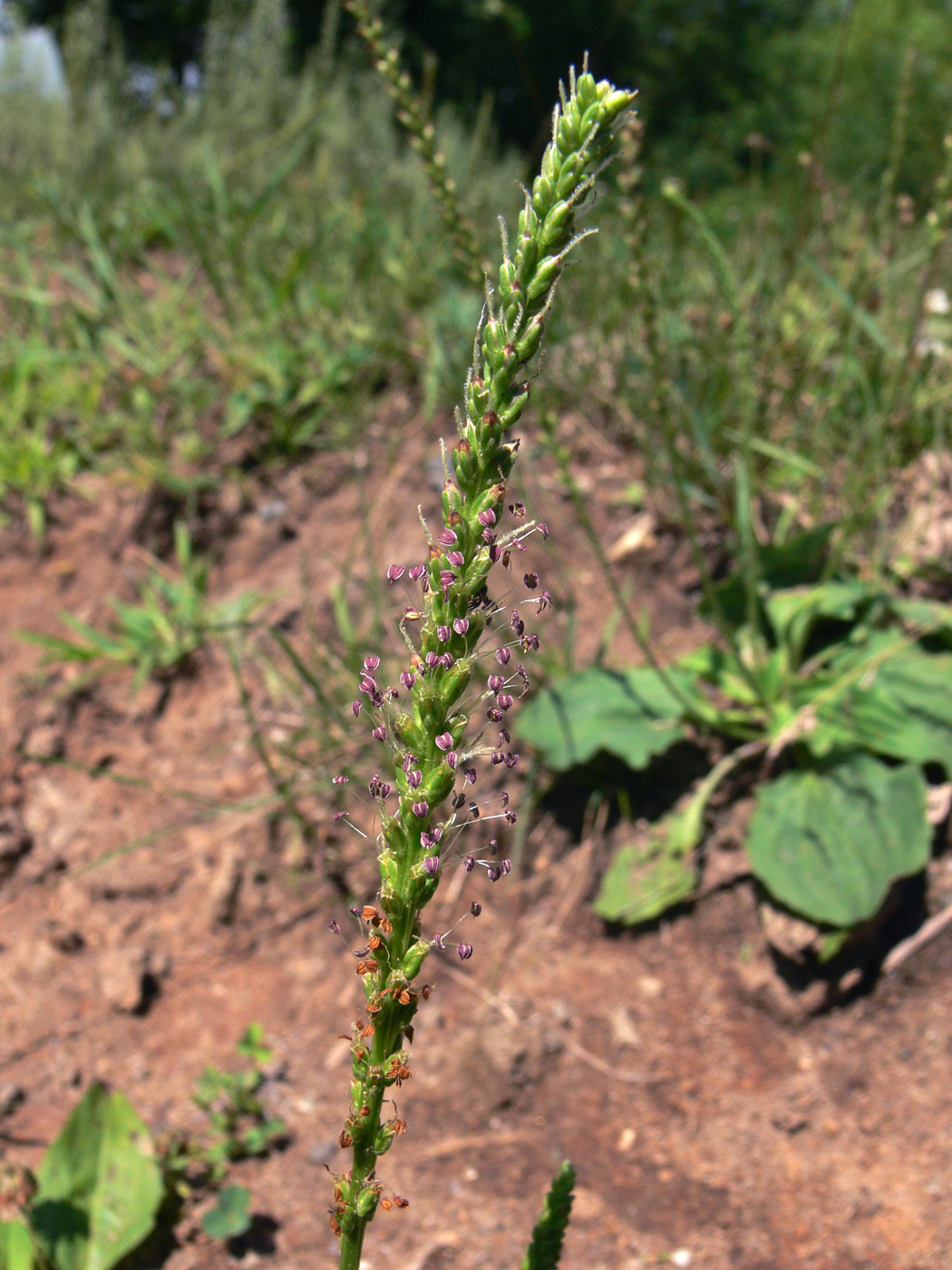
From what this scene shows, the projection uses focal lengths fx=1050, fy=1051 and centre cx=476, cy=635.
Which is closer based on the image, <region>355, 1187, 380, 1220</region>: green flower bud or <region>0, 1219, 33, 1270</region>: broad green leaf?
<region>355, 1187, 380, 1220</region>: green flower bud

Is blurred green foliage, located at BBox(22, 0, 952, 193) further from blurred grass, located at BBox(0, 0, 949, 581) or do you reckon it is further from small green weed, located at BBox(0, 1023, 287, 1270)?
small green weed, located at BBox(0, 1023, 287, 1270)

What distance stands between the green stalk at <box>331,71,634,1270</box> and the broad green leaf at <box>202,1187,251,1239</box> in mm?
1172

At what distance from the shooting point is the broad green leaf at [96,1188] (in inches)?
79.7

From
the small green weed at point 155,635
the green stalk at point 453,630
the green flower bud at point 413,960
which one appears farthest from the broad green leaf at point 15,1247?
the small green weed at point 155,635

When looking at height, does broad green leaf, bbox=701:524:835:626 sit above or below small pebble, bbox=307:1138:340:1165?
above

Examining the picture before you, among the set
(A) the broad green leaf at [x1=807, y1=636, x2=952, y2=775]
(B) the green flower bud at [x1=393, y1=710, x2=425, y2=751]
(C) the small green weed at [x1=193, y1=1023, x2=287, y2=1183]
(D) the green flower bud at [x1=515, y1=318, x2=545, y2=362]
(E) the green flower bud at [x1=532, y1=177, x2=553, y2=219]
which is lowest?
(C) the small green weed at [x1=193, y1=1023, x2=287, y2=1183]

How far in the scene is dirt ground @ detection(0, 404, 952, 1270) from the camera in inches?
86.8

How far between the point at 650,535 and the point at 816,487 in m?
0.57

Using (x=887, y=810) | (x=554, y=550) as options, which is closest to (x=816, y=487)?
(x=554, y=550)

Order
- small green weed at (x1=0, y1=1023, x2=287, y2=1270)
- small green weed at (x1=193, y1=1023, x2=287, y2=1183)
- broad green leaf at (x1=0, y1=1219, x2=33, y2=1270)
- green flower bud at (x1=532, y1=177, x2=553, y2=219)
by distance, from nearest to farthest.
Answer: green flower bud at (x1=532, y1=177, x2=553, y2=219) → broad green leaf at (x1=0, y1=1219, x2=33, y2=1270) → small green weed at (x1=0, y1=1023, x2=287, y2=1270) → small green weed at (x1=193, y1=1023, x2=287, y2=1183)

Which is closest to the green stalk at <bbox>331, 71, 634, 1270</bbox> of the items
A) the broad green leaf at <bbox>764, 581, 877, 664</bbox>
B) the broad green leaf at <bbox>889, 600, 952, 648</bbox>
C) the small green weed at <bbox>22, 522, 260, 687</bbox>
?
the broad green leaf at <bbox>764, 581, 877, 664</bbox>

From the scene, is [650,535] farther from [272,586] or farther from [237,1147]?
[237,1147]

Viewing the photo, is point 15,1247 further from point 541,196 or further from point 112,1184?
point 541,196

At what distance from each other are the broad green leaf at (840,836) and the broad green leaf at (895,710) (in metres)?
0.06
